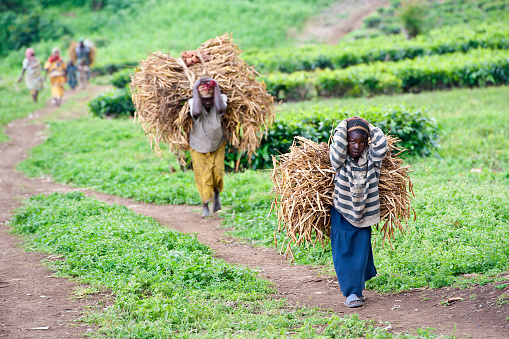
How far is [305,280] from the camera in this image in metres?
5.39

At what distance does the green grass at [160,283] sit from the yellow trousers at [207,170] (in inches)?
37.1

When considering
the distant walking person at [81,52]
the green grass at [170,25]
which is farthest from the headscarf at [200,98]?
the green grass at [170,25]

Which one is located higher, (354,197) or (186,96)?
(186,96)

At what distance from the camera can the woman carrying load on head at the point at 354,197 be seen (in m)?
4.48

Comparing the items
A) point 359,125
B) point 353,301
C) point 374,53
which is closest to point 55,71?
point 374,53

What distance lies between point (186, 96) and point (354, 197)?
3.67 metres

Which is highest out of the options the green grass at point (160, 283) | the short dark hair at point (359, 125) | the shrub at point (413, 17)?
the shrub at point (413, 17)

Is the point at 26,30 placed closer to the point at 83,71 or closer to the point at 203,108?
the point at 83,71

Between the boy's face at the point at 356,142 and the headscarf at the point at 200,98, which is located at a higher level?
the headscarf at the point at 200,98

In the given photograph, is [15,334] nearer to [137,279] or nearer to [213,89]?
[137,279]

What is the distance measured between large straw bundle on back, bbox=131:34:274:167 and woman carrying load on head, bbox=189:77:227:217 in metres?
0.17

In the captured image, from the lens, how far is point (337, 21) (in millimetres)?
32125

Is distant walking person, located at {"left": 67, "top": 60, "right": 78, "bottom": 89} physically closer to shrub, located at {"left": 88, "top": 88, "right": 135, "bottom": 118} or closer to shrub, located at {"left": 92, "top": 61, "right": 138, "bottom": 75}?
shrub, located at {"left": 92, "top": 61, "right": 138, "bottom": 75}

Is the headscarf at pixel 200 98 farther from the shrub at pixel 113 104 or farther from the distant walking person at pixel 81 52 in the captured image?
the distant walking person at pixel 81 52
